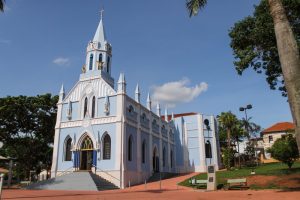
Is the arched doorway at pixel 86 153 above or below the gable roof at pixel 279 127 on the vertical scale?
below

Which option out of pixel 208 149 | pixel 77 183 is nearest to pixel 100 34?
pixel 77 183

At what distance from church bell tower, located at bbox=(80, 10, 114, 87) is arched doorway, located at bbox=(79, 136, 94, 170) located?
23.7ft

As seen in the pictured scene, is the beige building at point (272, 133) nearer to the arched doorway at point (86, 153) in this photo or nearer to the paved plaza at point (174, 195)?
the arched doorway at point (86, 153)

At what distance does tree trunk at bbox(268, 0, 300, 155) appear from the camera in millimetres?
6918

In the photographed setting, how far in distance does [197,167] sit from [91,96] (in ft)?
71.5

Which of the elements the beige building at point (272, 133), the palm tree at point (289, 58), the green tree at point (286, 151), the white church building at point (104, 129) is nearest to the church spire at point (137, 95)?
the white church building at point (104, 129)

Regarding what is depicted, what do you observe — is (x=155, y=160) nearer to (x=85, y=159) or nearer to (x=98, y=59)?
(x=85, y=159)

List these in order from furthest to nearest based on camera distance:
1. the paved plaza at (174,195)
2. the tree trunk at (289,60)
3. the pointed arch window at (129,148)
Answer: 1. the pointed arch window at (129,148)
2. the paved plaza at (174,195)
3. the tree trunk at (289,60)

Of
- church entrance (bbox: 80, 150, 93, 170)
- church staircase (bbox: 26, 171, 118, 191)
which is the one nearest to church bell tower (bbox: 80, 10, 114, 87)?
church entrance (bbox: 80, 150, 93, 170)

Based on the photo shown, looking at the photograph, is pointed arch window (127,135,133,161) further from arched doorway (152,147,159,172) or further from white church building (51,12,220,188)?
arched doorway (152,147,159,172)

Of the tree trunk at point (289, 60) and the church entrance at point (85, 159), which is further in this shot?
the church entrance at point (85, 159)

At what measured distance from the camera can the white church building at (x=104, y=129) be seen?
89.7 ft

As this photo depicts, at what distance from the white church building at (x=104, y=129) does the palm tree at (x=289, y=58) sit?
2072 cm

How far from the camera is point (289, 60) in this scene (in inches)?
290
